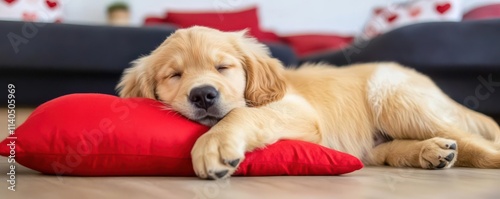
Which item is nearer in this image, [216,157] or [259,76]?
[216,157]

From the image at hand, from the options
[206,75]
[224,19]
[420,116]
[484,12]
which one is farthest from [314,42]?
[206,75]

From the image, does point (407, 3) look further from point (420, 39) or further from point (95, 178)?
point (95, 178)

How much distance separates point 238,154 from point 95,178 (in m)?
0.44

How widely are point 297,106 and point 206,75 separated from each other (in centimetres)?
41

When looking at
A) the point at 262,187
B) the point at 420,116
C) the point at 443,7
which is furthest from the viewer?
the point at 443,7

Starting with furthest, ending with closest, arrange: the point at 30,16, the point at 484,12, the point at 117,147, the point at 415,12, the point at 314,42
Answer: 1. the point at 314,42
2. the point at 484,12
3. the point at 415,12
4. the point at 30,16
5. the point at 117,147

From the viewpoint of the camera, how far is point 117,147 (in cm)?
156

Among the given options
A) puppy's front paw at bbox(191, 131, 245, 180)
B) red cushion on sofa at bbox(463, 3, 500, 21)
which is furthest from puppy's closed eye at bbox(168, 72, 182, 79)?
red cushion on sofa at bbox(463, 3, 500, 21)

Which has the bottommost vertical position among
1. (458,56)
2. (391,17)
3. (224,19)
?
(458,56)

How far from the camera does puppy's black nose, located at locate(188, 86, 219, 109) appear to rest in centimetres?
174

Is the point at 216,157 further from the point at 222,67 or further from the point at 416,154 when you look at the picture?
the point at 416,154

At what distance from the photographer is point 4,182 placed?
146 centimetres

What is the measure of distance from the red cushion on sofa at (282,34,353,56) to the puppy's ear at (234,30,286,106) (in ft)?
10.8

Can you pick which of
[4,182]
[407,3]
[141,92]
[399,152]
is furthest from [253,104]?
[407,3]
